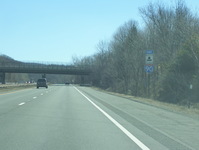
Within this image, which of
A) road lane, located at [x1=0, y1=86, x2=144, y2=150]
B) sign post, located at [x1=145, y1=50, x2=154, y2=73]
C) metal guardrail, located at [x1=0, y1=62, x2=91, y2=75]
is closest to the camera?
road lane, located at [x1=0, y1=86, x2=144, y2=150]

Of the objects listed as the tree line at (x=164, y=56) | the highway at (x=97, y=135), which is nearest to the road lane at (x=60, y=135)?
the highway at (x=97, y=135)

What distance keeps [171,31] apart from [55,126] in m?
35.7

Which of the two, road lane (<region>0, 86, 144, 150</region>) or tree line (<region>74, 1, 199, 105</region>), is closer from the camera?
road lane (<region>0, 86, 144, 150</region>)

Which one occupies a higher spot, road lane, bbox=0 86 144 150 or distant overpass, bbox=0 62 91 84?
distant overpass, bbox=0 62 91 84

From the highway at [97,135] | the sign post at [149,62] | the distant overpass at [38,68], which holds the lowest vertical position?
the highway at [97,135]

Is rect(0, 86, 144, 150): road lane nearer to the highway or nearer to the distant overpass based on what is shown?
the highway

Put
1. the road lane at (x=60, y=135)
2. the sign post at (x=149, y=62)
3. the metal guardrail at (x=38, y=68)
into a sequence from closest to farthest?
the road lane at (x=60, y=135)
the sign post at (x=149, y=62)
the metal guardrail at (x=38, y=68)

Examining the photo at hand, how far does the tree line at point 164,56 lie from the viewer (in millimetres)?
32938

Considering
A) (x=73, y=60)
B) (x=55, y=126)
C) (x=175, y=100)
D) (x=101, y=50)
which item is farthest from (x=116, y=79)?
(x=73, y=60)

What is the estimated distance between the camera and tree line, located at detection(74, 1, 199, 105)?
32.9 m

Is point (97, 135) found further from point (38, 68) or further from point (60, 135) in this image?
point (38, 68)

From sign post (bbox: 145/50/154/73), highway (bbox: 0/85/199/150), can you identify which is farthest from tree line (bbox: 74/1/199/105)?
highway (bbox: 0/85/199/150)

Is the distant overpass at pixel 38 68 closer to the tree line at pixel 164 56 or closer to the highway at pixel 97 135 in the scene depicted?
the tree line at pixel 164 56

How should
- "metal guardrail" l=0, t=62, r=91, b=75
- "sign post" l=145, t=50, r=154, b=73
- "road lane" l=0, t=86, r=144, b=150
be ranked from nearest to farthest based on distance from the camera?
"road lane" l=0, t=86, r=144, b=150 < "sign post" l=145, t=50, r=154, b=73 < "metal guardrail" l=0, t=62, r=91, b=75
